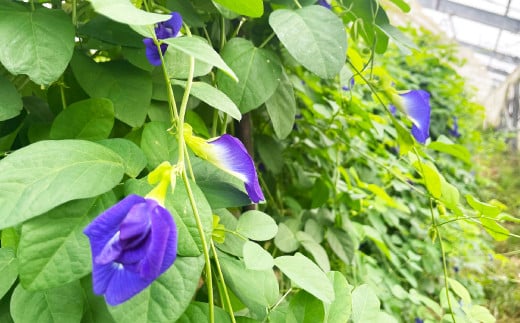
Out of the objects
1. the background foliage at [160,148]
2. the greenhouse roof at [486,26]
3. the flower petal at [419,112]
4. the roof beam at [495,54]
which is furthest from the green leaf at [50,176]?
the roof beam at [495,54]

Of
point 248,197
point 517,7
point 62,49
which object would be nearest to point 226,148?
point 248,197

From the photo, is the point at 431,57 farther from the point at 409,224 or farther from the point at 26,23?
the point at 26,23

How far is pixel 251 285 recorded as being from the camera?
42cm

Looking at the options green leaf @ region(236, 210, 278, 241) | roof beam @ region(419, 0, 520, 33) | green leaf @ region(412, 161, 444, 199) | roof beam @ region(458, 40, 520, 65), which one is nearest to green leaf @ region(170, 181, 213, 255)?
green leaf @ region(236, 210, 278, 241)

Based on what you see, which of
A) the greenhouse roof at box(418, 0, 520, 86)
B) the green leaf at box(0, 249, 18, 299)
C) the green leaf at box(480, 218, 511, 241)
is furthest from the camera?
the greenhouse roof at box(418, 0, 520, 86)

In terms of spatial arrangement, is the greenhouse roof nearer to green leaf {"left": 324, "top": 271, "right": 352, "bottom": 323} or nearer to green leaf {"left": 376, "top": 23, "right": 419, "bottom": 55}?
green leaf {"left": 376, "top": 23, "right": 419, "bottom": 55}

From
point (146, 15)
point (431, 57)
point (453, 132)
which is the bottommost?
point (453, 132)

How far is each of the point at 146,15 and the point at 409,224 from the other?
1.82 m

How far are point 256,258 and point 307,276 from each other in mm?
45

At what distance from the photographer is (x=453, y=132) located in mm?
2918

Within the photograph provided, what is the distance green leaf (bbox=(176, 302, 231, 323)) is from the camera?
381 mm

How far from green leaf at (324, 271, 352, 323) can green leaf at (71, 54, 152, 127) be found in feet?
0.79

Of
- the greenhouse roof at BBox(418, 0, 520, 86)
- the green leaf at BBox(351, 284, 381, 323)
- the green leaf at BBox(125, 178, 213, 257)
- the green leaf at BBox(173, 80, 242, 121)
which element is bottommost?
the greenhouse roof at BBox(418, 0, 520, 86)

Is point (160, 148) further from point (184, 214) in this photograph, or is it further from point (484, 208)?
point (484, 208)
